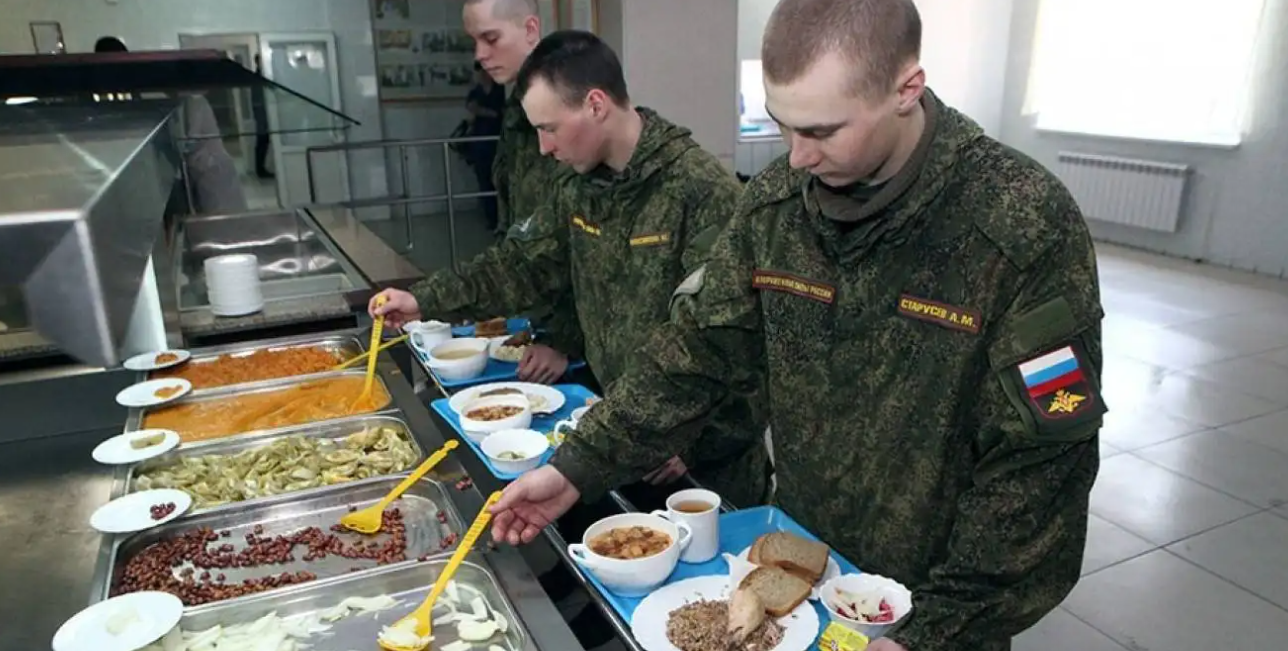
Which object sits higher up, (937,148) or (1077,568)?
(937,148)

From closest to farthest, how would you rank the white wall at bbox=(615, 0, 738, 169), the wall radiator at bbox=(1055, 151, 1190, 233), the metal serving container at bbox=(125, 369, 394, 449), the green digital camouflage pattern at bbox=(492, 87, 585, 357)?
1. the metal serving container at bbox=(125, 369, 394, 449)
2. the green digital camouflage pattern at bbox=(492, 87, 585, 357)
3. the white wall at bbox=(615, 0, 738, 169)
4. the wall radiator at bbox=(1055, 151, 1190, 233)

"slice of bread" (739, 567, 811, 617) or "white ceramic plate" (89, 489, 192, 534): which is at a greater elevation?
"slice of bread" (739, 567, 811, 617)

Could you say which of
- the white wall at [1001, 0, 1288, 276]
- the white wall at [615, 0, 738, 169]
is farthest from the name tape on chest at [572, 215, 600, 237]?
the white wall at [1001, 0, 1288, 276]

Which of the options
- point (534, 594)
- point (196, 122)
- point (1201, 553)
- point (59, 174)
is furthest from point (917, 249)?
point (196, 122)

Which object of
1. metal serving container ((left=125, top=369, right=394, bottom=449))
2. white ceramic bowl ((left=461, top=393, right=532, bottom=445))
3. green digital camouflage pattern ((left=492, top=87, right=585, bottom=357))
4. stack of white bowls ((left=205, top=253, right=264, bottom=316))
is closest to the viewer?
white ceramic bowl ((left=461, top=393, right=532, bottom=445))

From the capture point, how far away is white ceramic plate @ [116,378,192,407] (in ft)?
5.60

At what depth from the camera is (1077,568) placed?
988 mm

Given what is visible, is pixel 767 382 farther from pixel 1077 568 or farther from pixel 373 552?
pixel 373 552

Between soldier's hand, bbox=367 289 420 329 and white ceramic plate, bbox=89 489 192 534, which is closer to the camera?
white ceramic plate, bbox=89 489 192 534

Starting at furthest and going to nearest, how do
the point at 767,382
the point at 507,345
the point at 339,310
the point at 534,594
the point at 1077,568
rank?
1. the point at 339,310
2. the point at 507,345
3. the point at 767,382
4. the point at 534,594
5. the point at 1077,568

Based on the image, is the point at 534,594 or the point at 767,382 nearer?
the point at 534,594

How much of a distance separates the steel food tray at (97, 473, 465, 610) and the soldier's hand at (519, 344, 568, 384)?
482 millimetres

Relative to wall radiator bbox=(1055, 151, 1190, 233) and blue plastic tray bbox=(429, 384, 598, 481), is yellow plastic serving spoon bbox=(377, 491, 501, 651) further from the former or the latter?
wall radiator bbox=(1055, 151, 1190, 233)

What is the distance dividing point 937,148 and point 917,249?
12 centimetres
